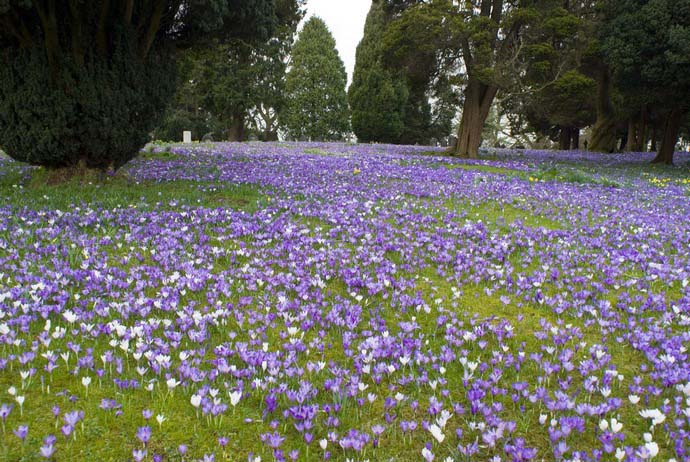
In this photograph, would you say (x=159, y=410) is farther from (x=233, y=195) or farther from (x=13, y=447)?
(x=233, y=195)

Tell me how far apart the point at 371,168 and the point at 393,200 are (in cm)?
557

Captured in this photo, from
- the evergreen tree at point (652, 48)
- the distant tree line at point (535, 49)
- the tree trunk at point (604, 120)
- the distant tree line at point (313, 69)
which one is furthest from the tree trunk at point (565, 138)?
the evergreen tree at point (652, 48)

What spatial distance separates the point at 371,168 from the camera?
15.6m

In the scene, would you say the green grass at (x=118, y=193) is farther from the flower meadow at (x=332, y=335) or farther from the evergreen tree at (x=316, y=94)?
the evergreen tree at (x=316, y=94)

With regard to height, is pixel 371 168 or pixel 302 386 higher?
pixel 371 168

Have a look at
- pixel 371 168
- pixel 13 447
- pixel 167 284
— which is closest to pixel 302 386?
pixel 13 447

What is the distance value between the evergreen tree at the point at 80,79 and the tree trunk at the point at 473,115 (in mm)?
15277

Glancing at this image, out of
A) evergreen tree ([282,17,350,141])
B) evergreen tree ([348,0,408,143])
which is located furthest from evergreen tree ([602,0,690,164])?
evergreen tree ([282,17,350,141])

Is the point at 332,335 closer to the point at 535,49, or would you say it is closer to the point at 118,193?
the point at 118,193

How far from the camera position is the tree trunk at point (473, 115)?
23.0m

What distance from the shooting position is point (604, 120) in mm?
34906

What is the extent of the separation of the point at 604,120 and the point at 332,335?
120 feet

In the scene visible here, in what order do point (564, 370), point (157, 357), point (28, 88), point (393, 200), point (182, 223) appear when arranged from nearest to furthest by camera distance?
point (157, 357)
point (564, 370)
point (182, 223)
point (28, 88)
point (393, 200)

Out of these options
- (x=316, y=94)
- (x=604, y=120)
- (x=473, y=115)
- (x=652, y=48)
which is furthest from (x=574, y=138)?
(x=652, y=48)
